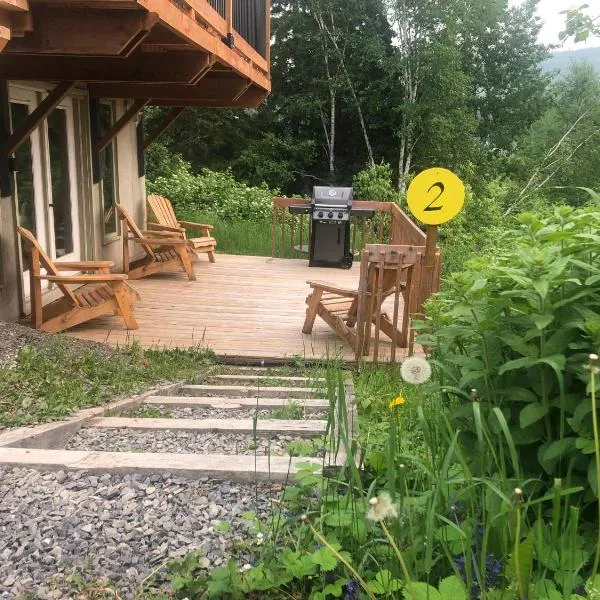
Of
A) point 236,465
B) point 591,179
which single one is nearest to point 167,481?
point 236,465

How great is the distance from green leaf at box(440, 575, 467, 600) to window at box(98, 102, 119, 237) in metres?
7.63

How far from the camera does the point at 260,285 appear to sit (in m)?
8.48

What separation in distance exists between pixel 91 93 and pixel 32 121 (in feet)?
7.74

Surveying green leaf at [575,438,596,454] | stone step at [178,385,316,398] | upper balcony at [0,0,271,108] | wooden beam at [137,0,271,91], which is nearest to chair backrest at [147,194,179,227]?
upper balcony at [0,0,271,108]

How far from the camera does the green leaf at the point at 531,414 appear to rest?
5.98ft

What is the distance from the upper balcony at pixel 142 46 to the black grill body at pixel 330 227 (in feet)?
5.59

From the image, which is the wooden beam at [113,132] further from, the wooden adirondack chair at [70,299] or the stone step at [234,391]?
the stone step at [234,391]

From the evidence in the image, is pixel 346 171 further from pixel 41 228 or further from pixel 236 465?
pixel 236 465

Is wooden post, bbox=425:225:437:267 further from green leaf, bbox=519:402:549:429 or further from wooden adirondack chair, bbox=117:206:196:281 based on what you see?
wooden adirondack chair, bbox=117:206:196:281

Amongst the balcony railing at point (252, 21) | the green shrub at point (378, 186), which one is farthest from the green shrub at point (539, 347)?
the green shrub at point (378, 186)

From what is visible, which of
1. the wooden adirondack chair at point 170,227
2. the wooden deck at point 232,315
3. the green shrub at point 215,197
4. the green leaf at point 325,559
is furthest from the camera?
the green shrub at point 215,197

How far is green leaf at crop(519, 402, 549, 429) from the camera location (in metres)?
1.82

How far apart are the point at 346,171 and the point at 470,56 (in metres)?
6.44

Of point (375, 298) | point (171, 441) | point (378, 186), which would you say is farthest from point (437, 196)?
point (378, 186)
